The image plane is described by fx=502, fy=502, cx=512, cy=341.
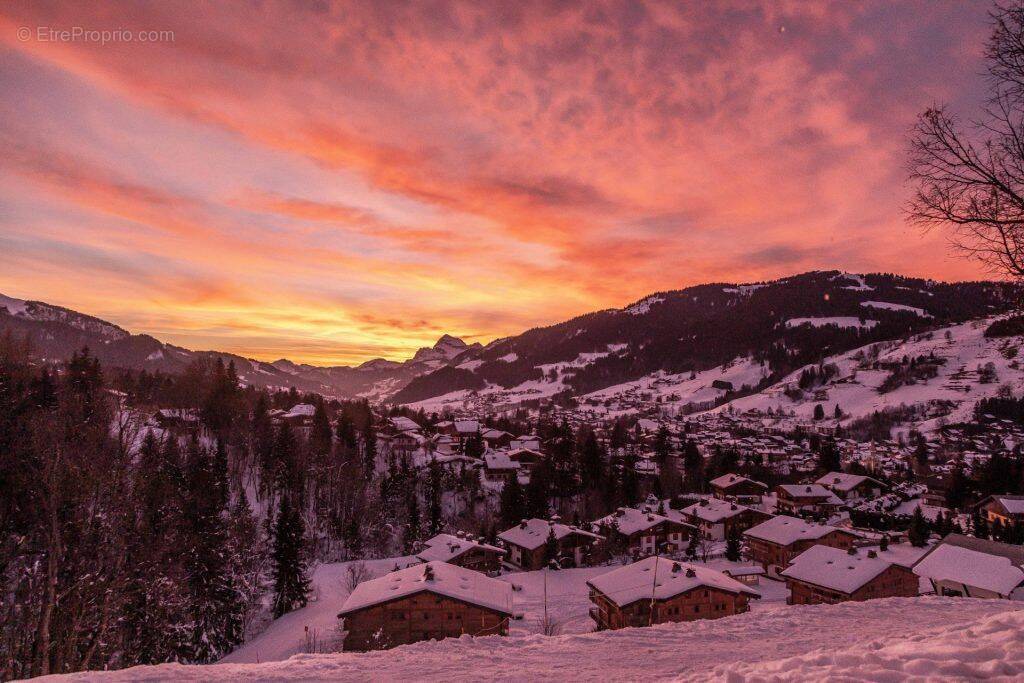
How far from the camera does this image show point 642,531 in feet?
172

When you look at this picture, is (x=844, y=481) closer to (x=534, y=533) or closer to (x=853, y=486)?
(x=853, y=486)

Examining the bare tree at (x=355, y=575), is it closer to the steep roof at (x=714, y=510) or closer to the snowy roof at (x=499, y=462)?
the snowy roof at (x=499, y=462)

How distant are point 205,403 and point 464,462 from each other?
115ft

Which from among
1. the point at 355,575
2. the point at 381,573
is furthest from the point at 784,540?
the point at 355,575

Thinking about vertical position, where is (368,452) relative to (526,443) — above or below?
above

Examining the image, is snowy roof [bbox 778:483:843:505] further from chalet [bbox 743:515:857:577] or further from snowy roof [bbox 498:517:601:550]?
snowy roof [bbox 498:517:601:550]

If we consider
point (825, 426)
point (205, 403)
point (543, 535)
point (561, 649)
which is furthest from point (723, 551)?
point (825, 426)

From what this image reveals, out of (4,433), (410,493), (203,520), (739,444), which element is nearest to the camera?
(4,433)

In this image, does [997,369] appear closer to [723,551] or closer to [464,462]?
[723,551]

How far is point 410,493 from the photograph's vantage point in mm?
60062

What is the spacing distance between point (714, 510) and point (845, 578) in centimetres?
3089

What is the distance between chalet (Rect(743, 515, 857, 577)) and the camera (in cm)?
4531

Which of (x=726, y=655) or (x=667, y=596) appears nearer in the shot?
(x=726, y=655)

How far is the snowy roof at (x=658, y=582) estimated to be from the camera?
27.0 metres
